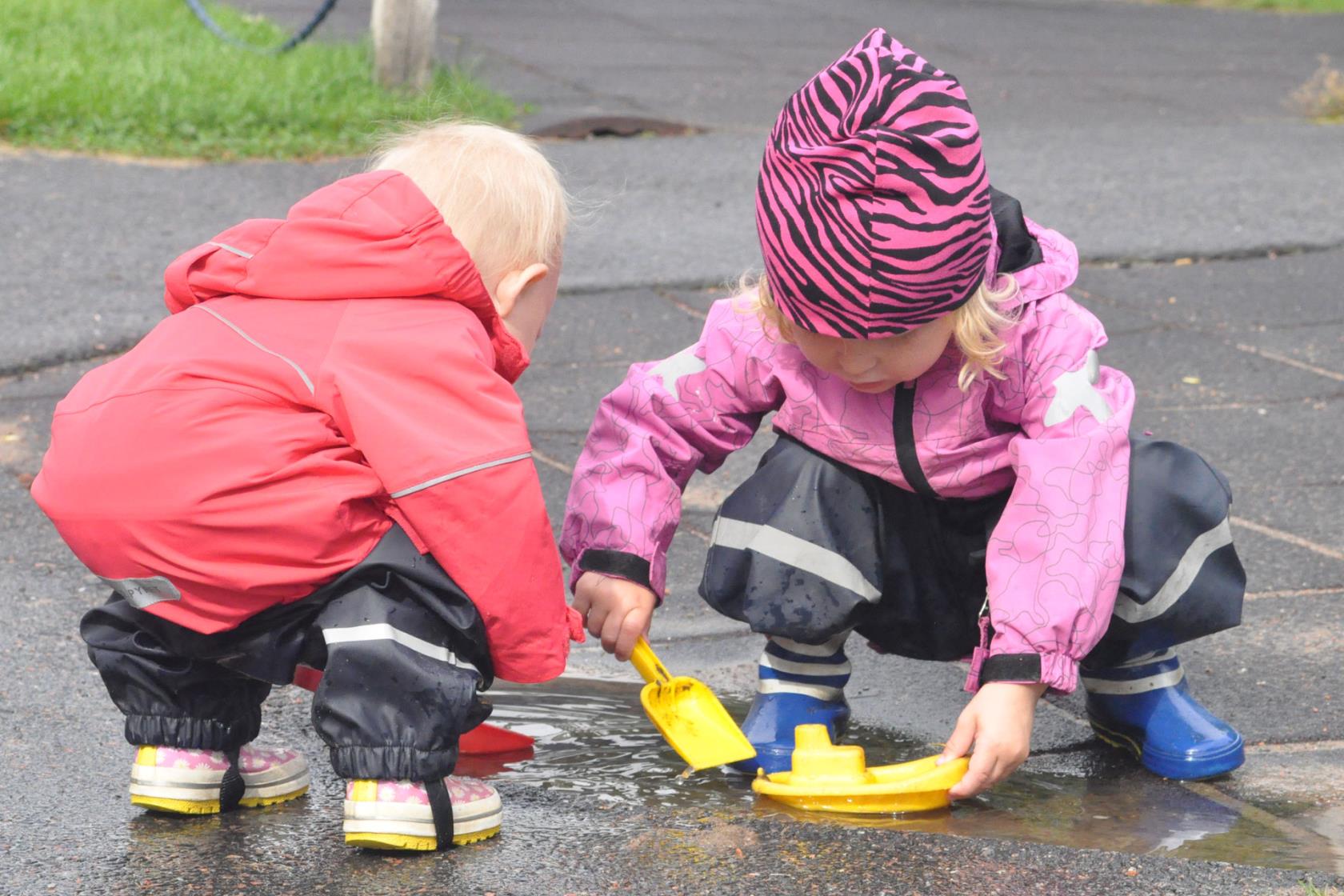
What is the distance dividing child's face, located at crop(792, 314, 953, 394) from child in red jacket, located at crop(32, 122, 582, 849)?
17.2 inches

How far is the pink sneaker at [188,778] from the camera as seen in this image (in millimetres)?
2051

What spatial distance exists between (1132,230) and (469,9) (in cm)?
698

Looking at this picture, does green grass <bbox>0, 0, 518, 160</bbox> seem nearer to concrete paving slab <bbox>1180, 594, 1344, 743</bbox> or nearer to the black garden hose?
the black garden hose

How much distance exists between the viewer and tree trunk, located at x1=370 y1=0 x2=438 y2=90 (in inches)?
293

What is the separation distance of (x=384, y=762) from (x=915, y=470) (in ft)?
2.75

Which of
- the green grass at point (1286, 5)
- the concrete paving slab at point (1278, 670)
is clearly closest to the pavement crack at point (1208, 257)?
the concrete paving slab at point (1278, 670)

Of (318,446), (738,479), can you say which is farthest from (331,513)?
(738,479)

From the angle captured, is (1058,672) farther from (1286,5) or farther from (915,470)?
(1286,5)

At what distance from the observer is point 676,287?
519 cm

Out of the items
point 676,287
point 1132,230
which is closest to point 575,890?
point 676,287

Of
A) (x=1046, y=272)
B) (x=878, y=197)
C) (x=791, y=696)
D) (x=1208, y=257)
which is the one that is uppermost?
(x=878, y=197)

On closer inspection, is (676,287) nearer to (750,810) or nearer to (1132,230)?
(1132,230)

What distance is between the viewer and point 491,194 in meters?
2.20

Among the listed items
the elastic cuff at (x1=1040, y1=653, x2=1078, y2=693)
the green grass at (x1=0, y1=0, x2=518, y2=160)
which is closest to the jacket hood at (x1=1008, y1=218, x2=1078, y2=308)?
the elastic cuff at (x1=1040, y1=653, x2=1078, y2=693)
